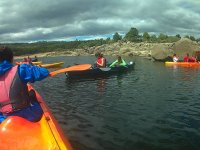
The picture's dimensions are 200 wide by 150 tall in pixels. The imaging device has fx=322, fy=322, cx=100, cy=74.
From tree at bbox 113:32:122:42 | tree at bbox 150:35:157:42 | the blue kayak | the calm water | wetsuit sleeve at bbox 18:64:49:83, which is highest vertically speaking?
tree at bbox 113:32:122:42

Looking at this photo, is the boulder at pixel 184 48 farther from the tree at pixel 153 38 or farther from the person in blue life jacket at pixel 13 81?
the tree at pixel 153 38

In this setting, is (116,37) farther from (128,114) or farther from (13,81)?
(13,81)

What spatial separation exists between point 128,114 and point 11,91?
6.29 m

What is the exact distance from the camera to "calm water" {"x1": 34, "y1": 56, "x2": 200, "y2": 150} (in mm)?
9312

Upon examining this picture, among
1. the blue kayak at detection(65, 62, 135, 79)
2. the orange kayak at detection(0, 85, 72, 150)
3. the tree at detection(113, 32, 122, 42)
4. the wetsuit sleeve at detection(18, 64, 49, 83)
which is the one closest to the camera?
the orange kayak at detection(0, 85, 72, 150)

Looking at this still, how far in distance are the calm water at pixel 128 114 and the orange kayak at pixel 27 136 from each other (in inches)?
93.9

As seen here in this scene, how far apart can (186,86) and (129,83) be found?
12.3ft

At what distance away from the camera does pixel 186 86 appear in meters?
19.3

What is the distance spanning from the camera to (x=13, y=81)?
6926 millimetres

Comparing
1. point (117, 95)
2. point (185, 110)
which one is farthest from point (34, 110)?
point (117, 95)

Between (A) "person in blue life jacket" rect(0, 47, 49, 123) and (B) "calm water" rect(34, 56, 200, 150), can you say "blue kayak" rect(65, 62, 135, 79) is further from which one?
(A) "person in blue life jacket" rect(0, 47, 49, 123)

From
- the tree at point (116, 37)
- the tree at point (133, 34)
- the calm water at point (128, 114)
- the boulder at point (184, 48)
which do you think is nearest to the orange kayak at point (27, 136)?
the calm water at point (128, 114)

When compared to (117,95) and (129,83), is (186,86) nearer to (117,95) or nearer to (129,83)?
(129,83)

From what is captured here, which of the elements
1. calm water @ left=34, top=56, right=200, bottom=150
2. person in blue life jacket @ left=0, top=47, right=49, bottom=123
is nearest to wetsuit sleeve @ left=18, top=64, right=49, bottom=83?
person in blue life jacket @ left=0, top=47, right=49, bottom=123
